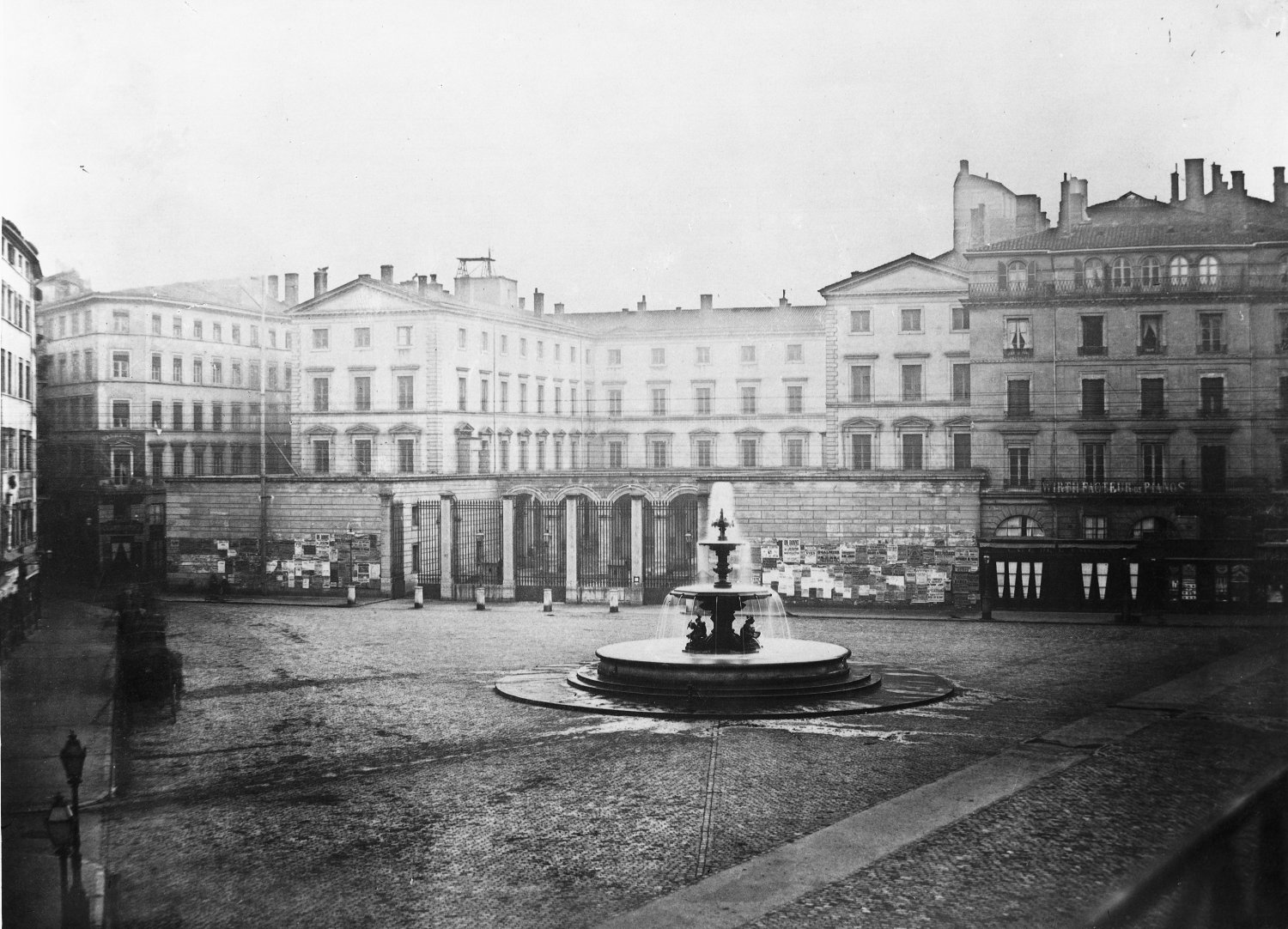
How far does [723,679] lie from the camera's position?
17031 mm

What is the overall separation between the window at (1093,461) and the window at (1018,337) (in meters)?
3.83

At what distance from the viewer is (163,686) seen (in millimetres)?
18156

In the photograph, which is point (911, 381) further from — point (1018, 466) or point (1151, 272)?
point (1151, 272)

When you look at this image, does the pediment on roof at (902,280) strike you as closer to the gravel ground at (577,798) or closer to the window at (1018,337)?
the window at (1018,337)

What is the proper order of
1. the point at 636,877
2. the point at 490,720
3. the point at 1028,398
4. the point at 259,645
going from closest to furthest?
the point at 636,877 → the point at 490,720 → the point at 259,645 → the point at 1028,398

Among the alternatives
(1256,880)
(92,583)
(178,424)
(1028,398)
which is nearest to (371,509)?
(92,583)

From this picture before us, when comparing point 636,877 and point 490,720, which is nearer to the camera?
point 636,877

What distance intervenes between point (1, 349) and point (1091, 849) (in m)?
15.8

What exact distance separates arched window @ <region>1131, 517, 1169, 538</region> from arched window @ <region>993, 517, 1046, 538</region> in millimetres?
2864

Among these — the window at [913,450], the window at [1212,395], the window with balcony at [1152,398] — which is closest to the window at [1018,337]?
the window with balcony at [1152,398]

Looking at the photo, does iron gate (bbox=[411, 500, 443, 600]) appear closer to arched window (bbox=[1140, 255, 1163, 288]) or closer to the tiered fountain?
the tiered fountain

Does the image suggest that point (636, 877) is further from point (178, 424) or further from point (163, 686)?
point (178, 424)

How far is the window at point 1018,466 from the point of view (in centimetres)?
3884

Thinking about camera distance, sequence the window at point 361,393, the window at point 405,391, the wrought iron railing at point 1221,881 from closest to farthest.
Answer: the wrought iron railing at point 1221,881 → the window at point 405,391 → the window at point 361,393
